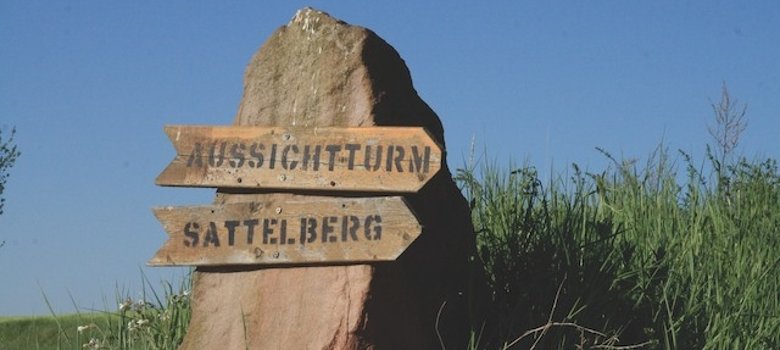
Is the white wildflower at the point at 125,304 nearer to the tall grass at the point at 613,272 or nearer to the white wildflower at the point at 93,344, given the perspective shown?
the white wildflower at the point at 93,344

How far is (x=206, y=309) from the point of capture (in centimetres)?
530

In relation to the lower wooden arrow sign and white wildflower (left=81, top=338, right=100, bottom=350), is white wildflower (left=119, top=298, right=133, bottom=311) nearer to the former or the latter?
white wildflower (left=81, top=338, right=100, bottom=350)

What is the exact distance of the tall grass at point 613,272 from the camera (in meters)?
5.71

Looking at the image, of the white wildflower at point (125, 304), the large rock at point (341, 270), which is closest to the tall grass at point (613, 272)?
the large rock at point (341, 270)

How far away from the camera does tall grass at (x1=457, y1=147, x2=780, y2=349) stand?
5.71 m

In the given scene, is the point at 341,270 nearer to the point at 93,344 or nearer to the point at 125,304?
the point at 125,304

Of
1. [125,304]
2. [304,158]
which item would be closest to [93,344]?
[125,304]

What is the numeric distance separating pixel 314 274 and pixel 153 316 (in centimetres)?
174

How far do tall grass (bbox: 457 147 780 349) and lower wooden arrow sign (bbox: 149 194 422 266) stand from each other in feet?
2.99

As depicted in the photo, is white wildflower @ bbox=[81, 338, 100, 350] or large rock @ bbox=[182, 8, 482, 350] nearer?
large rock @ bbox=[182, 8, 482, 350]

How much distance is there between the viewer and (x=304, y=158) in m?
5.03

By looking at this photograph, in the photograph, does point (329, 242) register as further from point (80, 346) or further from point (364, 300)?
point (80, 346)

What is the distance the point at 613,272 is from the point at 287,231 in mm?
2144

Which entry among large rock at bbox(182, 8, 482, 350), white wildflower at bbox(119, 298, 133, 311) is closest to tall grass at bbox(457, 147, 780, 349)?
large rock at bbox(182, 8, 482, 350)
